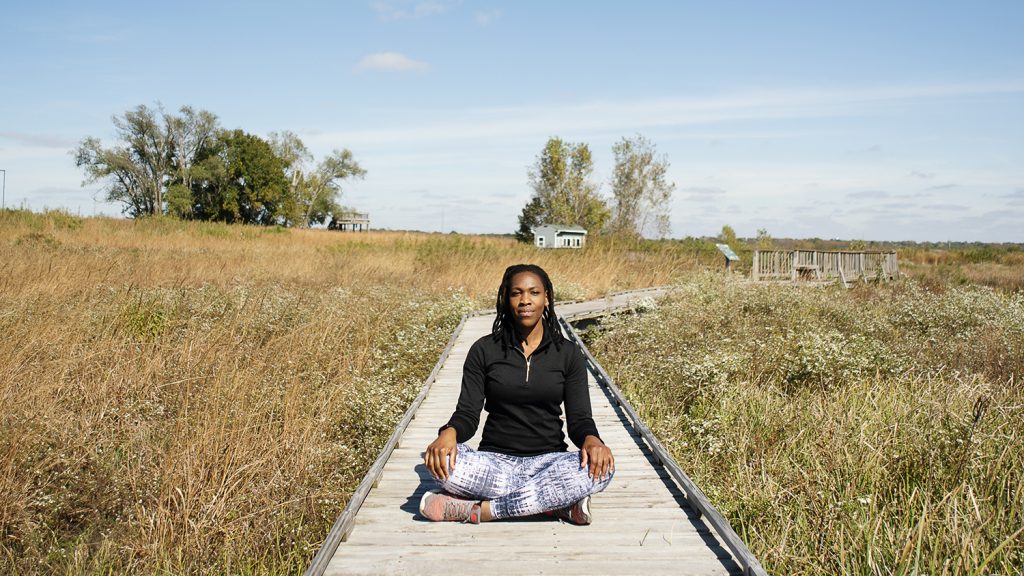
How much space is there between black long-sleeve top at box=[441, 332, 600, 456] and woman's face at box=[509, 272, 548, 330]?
0.17 m

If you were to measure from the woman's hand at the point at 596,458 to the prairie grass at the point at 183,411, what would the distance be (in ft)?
6.18

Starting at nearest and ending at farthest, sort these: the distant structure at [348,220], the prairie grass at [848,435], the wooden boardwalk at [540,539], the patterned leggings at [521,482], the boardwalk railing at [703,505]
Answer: the boardwalk railing at [703,505] < the wooden boardwalk at [540,539] < the patterned leggings at [521,482] < the prairie grass at [848,435] < the distant structure at [348,220]

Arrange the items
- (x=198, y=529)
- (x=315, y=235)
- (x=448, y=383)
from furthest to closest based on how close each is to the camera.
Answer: (x=315, y=235)
(x=448, y=383)
(x=198, y=529)

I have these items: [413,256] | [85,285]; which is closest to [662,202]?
[413,256]

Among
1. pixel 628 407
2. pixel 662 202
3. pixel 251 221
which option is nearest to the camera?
pixel 628 407

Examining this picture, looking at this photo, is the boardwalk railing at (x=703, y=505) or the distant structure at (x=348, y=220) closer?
the boardwalk railing at (x=703, y=505)

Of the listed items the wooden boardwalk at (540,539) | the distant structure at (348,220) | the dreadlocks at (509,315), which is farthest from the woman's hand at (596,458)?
the distant structure at (348,220)

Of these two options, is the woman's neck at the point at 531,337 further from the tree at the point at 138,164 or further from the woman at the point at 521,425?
the tree at the point at 138,164

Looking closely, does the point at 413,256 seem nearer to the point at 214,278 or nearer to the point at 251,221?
the point at 214,278

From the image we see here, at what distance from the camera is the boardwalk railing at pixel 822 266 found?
24.0 m

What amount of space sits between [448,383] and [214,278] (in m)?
7.81

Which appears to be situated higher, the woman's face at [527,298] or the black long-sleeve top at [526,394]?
the woman's face at [527,298]

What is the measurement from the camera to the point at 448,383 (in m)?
8.13

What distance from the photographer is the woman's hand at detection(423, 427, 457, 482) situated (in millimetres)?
3502
